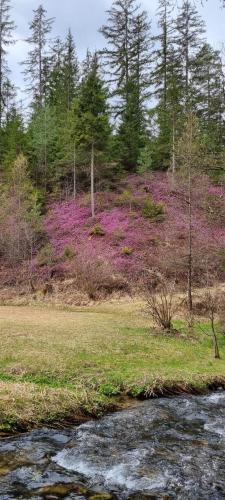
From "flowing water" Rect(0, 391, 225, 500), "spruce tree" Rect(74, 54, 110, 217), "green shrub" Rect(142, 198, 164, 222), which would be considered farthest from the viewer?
"green shrub" Rect(142, 198, 164, 222)

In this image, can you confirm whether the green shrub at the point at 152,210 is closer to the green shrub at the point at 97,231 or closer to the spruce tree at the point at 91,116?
the green shrub at the point at 97,231

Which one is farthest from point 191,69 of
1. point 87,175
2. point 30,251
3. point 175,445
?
point 175,445

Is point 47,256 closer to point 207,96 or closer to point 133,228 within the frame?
point 133,228

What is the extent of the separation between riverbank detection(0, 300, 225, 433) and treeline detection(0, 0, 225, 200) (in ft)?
70.7

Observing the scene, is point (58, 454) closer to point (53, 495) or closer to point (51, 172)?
point (53, 495)

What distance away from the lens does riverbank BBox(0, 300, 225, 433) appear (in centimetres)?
712

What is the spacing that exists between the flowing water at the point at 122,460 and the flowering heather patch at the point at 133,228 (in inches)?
664

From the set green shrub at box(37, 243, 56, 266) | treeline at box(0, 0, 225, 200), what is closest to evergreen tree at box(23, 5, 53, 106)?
treeline at box(0, 0, 225, 200)

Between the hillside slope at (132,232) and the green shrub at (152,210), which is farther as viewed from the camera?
the green shrub at (152,210)

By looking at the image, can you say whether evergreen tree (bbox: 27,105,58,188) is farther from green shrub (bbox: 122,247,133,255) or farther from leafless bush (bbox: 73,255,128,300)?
leafless bush (bbox: 73,255,128,300)

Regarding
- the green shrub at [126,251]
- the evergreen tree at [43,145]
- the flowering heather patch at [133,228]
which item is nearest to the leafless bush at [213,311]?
the flowering heather patch at [133,228]

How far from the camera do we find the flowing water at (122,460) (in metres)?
4.68

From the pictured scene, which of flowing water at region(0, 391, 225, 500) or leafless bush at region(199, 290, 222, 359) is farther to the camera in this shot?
leafless bush at region(199, 290, 222, 359)

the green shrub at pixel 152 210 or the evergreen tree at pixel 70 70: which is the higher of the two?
the evergreen tree at pixel 70 70
